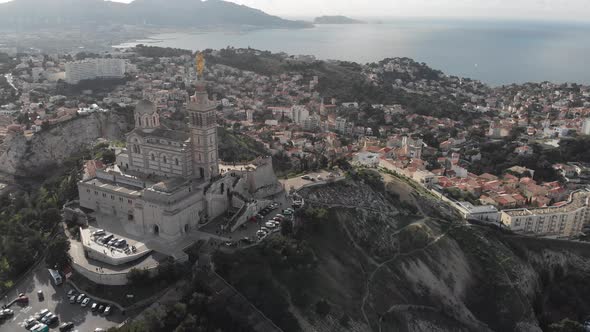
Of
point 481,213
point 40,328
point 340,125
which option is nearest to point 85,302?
point 40,328

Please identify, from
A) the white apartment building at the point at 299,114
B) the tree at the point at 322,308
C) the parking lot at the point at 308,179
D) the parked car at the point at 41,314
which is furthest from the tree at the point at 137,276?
the white apartment building at the point at 299,114

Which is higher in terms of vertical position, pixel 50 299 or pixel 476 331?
pixel 50 299

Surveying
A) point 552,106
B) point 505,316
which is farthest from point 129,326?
point 552,106

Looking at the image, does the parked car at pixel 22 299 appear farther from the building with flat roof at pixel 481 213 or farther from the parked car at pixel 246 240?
the building with flat roof at pixel 481 213

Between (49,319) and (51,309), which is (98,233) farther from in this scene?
(49,319)

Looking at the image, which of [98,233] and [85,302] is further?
[98,233]

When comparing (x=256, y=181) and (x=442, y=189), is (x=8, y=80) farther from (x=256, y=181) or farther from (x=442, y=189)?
(x=442, y=189)
